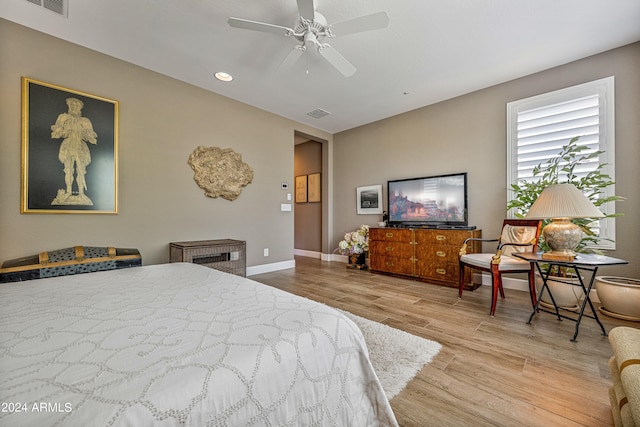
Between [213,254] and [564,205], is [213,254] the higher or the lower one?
the lower one

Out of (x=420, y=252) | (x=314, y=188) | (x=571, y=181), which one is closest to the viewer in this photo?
(x=571, y=181)

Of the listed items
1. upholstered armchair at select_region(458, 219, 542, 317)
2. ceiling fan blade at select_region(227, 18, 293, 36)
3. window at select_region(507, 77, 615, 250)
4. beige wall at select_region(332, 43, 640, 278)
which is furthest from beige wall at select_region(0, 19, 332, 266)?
window at select_region(507, 77, 615, 250)

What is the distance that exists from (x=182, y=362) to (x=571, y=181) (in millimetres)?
3910

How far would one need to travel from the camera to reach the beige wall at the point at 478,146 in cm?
262

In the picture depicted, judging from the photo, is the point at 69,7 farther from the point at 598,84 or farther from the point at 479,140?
the point at 598,84

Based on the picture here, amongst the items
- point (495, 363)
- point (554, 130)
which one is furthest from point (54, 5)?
point (554, 130)

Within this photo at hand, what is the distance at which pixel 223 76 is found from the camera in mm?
3254

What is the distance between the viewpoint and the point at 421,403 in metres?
1.32

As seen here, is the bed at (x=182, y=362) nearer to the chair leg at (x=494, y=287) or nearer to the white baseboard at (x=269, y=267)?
the chair leg at (x=494, y=287)

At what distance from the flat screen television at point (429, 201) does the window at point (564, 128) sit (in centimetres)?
62

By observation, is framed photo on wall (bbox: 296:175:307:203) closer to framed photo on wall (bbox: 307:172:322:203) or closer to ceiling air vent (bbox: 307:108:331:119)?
framed photo on wall (bbox: 307:172:322:203)

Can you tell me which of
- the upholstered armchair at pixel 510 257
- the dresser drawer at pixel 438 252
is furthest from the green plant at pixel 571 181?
the dresser drawer at pixel 438 252

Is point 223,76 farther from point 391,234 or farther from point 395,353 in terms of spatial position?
point 395,353

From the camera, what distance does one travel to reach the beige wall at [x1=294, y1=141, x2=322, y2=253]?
19.4 feet
